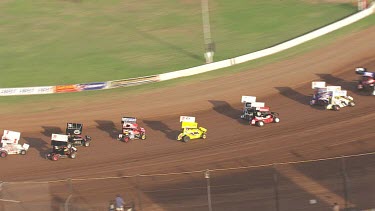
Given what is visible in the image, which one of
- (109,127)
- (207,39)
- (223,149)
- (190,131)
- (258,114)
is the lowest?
A: (223,149)

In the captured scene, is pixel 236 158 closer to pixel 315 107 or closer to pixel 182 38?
pixel 315 107

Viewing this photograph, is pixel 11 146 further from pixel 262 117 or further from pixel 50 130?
pixel 262 117

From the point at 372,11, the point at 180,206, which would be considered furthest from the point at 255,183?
the point at 372,11

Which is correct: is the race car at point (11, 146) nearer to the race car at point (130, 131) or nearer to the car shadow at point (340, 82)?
the race car at point (130, 131)

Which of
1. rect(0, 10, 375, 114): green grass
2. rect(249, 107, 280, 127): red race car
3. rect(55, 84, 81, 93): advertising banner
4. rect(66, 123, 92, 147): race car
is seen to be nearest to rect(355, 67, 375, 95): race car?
rect(249, 107, 280, 127): red race car

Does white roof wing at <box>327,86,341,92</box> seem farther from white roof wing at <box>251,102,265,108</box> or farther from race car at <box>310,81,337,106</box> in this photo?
white roof wing at <box>251,102,265,108</box>

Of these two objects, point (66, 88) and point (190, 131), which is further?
point (66, 88)

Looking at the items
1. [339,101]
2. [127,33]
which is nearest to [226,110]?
[339,101]
